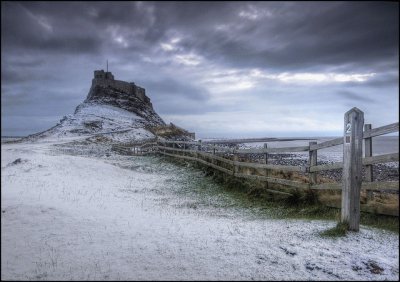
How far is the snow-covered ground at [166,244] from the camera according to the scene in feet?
13.5

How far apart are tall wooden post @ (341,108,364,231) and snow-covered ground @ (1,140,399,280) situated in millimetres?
318

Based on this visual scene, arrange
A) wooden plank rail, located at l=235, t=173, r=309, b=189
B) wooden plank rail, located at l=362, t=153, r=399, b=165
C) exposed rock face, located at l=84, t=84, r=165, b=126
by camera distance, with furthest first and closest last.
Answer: exposed rock face, located at l=84, t=84, r=165, b=126, wooden plank rail, located at l=235, t=173, r=309, b=189, wooden plank rail, located at l=362, t=153, r=399, b=165

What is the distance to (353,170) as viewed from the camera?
18.5ft

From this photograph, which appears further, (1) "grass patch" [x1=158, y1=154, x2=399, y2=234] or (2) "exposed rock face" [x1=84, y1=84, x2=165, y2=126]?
(2) "exposed rock face" [x1=84, y1=84, x2=165, y2=126]

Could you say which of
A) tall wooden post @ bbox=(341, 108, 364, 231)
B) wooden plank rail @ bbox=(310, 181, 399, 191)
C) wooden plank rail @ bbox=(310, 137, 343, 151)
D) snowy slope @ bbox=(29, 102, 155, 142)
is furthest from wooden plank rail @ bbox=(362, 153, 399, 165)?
snowy slope @ bbox=(29, 102, 155, 142)

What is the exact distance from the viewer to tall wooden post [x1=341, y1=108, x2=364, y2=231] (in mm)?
5529

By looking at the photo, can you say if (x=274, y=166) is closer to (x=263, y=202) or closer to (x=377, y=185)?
(x=263, y=202)

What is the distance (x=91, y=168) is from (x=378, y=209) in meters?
11.2

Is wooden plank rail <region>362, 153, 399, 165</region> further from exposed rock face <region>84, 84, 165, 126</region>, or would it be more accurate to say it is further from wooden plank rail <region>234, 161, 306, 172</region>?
exposed rock face <region>84, 84, 165, 126</region>

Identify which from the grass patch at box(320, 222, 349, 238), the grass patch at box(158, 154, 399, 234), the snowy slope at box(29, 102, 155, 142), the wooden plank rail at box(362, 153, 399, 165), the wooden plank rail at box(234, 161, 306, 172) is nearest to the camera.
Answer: the wooden plank rail at box(362, 153, 399, 165)

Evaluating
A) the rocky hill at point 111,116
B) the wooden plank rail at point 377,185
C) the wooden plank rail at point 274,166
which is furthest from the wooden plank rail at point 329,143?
the rocky hill at point 111,116

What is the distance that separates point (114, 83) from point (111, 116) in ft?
95.6

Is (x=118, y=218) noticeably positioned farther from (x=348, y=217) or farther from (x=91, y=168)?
(x=91, y=168)

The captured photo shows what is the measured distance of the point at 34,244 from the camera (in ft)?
15.4
